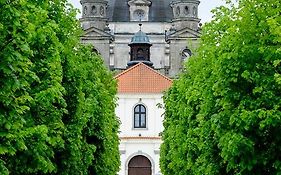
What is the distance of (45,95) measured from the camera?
20359 millimetres

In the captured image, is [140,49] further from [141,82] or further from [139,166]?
[139,166]

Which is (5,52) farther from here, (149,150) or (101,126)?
(149,150)

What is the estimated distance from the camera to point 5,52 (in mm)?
14703

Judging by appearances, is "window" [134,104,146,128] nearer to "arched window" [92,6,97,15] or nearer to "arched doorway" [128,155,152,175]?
"arched doorway" [128,155,152,175]

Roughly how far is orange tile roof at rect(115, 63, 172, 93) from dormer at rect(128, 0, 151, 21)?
115ft

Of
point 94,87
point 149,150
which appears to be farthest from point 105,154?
point 149,150

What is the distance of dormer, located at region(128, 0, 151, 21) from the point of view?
104m

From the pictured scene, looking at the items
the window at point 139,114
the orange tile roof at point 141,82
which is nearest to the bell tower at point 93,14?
the orange tile roof at point 141,82

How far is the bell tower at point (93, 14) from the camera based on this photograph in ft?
325

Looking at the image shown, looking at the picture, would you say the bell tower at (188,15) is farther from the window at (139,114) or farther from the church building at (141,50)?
the window at (139,114)

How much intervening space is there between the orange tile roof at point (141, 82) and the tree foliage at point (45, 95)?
3066 cm

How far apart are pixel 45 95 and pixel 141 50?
67786 millimetres

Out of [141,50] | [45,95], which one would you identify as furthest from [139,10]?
[45,95]

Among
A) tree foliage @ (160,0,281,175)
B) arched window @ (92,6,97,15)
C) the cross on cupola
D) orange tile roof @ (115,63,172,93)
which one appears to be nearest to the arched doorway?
orange tile roof @ (115,63,172,93)
